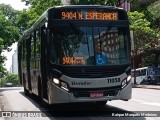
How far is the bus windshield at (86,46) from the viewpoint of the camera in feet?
38.8

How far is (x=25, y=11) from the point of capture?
54812 millimetres

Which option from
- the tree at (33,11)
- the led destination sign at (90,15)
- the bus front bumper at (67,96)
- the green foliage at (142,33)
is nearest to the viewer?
the bus front bumper at (67,96)

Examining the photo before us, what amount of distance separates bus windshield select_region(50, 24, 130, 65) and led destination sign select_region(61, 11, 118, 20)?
0.32m

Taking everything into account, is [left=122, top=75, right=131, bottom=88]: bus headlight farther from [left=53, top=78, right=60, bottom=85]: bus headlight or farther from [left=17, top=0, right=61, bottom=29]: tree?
[left=17, top=0, right=61, bottom=29]: tree

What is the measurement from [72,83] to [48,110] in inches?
117

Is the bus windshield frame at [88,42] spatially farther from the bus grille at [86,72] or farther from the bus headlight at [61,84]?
the bus headlight at [61,84]

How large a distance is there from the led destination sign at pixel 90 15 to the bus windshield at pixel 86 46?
0.32 metres

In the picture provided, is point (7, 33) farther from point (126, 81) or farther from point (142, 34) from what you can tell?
point (126, 81)

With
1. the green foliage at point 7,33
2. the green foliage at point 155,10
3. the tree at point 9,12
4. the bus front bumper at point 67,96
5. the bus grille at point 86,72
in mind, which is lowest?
the bus front bumper at point 67,96

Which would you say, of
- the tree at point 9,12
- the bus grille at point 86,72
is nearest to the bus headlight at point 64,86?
the bus grille at point 86,72

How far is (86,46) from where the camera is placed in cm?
1188

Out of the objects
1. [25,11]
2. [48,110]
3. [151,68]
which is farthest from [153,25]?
[48,110]

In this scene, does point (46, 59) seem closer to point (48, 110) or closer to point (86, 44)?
point (86, 44)

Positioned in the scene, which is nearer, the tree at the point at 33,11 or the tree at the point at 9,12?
the tree at the point at 33,11
